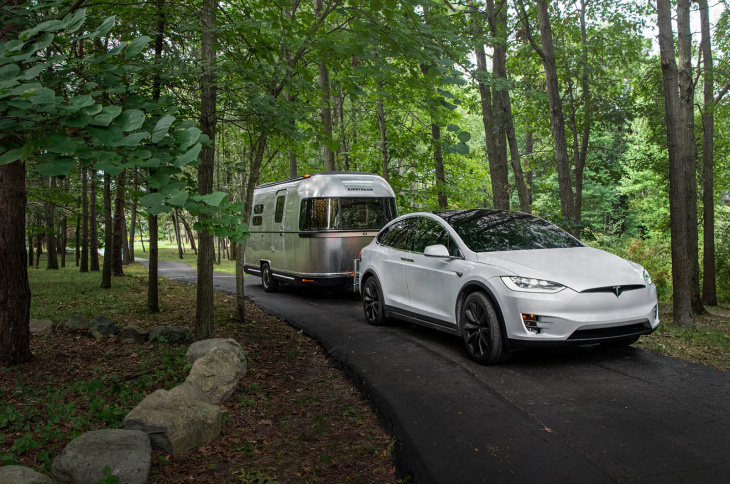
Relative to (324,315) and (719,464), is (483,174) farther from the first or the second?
(719,464)

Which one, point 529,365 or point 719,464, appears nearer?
point 719,464

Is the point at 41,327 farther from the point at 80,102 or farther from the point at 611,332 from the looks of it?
the point at 611,332

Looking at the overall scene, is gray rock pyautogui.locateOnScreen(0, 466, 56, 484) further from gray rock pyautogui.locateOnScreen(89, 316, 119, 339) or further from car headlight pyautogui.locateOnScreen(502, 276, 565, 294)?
gray rock pyautogui.locateOnScreen(89, 316, 119, 339)

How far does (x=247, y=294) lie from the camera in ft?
48.3

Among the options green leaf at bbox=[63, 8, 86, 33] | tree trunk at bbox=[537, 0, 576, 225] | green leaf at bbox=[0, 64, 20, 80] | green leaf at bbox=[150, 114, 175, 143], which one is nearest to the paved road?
green leaf at bbox=[150, 114, 175, 143]

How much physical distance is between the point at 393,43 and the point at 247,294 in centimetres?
1079

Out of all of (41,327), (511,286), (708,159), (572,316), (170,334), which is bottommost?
(170,334)

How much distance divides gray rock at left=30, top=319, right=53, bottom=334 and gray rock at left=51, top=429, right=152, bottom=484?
478 cm

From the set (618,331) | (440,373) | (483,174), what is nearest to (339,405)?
(440,373)

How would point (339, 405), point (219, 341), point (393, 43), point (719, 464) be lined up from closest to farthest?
point (719, 464) < point (393, 43) < point (339, 405) < point (219, 341)

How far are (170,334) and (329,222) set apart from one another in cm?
531

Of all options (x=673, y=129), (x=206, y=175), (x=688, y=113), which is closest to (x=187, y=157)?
(x=206, y=175)

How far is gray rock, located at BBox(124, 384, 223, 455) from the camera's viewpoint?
4.54 meters

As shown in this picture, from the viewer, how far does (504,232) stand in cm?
717
